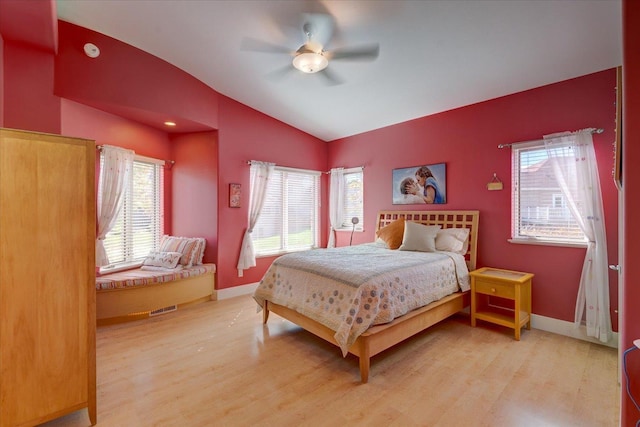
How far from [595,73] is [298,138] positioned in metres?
4.07

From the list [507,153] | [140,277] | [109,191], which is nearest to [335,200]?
[507,153]

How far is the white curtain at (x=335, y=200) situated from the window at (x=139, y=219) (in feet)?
9.85

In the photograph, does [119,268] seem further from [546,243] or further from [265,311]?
[546,243]

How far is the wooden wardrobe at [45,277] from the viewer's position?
5.25ft

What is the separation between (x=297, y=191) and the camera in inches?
215

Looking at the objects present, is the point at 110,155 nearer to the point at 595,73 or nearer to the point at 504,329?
the point at 504,329

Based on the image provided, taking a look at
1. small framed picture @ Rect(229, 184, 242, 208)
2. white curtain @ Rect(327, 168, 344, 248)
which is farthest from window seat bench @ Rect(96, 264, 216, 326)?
white curtain @ Rect(327, 168, 344, 248)

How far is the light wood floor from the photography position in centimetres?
188

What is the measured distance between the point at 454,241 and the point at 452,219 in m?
0.42

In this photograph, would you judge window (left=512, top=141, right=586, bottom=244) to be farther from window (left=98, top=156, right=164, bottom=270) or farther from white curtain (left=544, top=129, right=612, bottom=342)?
window (left=98, top=156, right=164, bottom=270)

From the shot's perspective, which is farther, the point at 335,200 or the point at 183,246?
the point at 335,200

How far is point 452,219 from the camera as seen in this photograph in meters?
3.96

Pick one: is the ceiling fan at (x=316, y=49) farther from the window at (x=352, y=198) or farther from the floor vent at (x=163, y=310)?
the floor vent at (x=163, y=310)

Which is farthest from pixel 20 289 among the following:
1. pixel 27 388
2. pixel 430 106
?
pixel 430 106
